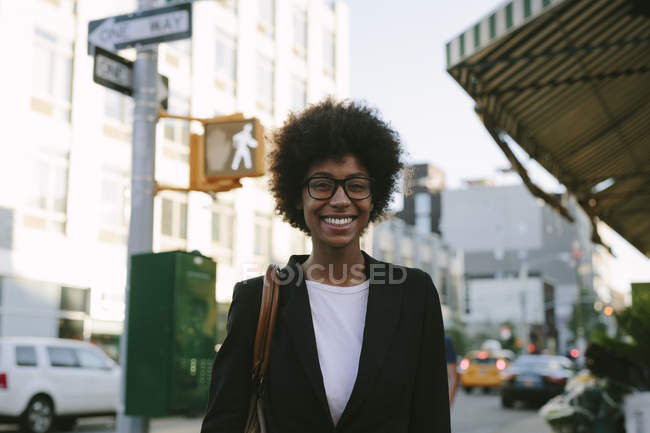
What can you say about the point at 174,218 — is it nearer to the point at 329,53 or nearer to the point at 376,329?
the point at 329,53

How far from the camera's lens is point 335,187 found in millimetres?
2600

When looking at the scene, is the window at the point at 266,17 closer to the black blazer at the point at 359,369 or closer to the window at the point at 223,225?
the window at the point at 223,225

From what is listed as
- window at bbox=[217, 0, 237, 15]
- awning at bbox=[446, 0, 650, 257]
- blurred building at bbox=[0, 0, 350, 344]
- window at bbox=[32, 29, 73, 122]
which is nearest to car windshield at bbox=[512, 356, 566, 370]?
blurred building at bbox=[0, 0, 350, 344]

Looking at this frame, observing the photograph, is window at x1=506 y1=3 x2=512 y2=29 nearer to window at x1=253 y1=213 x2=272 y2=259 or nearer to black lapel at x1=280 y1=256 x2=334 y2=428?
black lapel at x1=280 y1=256 x2=334 y2=428

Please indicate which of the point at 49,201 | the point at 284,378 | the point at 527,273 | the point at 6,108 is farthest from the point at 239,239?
the point at 527,273

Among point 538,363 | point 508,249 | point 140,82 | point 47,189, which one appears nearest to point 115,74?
point 140,82

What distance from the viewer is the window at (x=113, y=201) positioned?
2286 cm

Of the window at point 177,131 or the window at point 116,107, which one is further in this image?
the window at point 177,131

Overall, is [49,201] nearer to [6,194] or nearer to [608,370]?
[6,194]

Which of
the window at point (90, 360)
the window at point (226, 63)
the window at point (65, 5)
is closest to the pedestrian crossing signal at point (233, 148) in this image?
the window at point (90, 360)

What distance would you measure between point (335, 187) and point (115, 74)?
467 cm

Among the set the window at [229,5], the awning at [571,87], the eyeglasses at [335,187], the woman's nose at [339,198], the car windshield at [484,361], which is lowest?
the car windshield at [484,361]

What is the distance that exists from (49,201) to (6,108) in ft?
9.09

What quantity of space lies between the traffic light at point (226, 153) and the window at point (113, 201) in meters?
16.2
